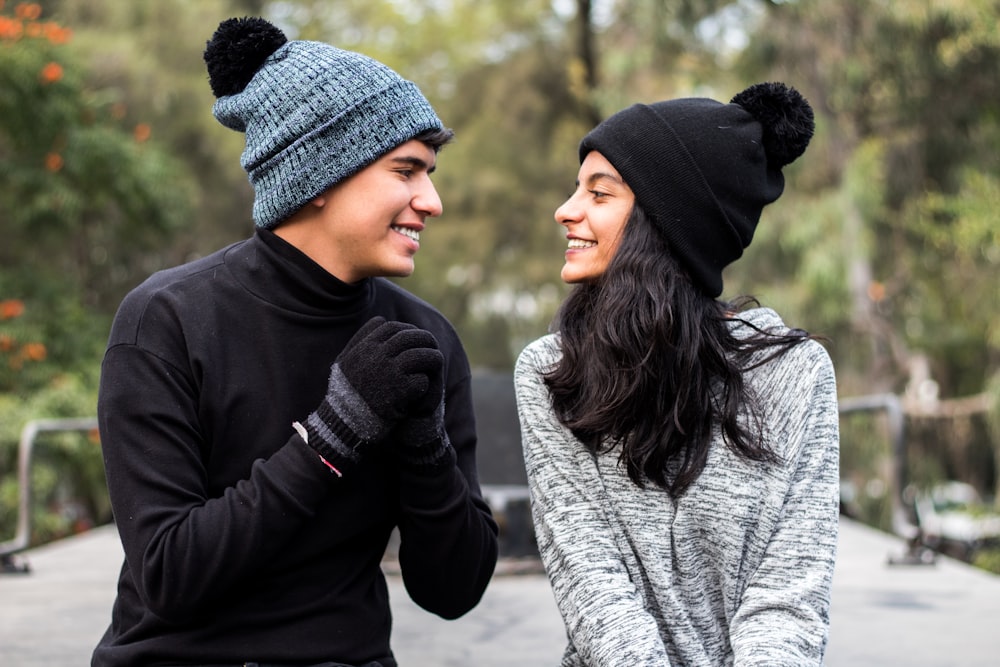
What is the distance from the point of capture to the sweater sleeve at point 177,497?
216 cm

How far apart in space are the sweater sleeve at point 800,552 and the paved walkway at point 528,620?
174 cm

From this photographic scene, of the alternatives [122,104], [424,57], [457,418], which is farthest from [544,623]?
[424,57]

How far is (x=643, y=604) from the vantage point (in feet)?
7.73

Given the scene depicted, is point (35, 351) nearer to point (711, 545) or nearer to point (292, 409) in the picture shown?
point (292, 409)

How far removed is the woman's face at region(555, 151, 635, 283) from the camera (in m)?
2.53

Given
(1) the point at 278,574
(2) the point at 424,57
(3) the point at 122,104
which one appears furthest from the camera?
(2) the point at 424,57

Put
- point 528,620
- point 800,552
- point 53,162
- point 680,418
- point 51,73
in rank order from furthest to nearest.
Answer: point 53,162
point 51,73
point 528,620
point 680,418
point 800,552

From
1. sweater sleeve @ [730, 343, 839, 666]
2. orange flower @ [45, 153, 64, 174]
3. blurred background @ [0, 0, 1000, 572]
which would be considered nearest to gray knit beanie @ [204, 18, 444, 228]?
sweater sleeve @ [730, 343, 839, 666]

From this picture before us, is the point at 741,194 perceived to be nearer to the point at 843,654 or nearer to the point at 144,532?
the point at 144,532

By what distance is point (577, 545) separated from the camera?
7.79ft

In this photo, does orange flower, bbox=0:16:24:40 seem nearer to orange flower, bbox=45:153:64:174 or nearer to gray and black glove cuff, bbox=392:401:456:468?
orange flower, bbox=45:153:64:174

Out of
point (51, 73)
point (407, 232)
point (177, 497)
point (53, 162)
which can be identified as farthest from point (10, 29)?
point (177, 497)

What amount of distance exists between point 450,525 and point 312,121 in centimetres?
85

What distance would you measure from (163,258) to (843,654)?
10292mm
